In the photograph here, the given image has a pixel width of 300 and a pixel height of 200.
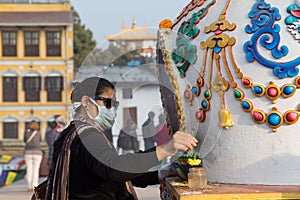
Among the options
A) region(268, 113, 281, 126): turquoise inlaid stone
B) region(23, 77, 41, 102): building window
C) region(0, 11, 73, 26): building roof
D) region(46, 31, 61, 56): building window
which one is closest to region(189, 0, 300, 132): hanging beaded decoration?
region(268, 113, 281, 126): turquoise inlaid stone

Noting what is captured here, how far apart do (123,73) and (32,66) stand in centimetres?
4274

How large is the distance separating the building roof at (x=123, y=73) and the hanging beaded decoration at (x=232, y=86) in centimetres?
44

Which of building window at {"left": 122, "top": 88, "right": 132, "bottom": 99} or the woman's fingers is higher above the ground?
building window at {"left": 122, "top": 88, "right": 132, "bottom": 99}

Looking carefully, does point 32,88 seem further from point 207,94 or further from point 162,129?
point 207,94

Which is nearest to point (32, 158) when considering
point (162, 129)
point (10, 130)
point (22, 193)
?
point (22, 193)

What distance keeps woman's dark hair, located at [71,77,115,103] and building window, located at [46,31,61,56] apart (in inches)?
1652

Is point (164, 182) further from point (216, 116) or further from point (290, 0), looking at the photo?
point (290, 0)

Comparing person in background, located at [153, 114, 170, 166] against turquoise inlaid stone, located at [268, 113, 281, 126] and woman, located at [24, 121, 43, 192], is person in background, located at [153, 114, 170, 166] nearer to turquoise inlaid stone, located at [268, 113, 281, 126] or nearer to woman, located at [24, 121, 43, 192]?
turquoise inlaid stone, located at [268, 113, 281, 126]

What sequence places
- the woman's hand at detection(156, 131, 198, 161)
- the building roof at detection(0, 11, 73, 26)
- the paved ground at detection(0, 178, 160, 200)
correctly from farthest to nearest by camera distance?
the building roof at detection(0, 11, 73, 26), the paved ground at detection(0, 178, 160, 200), the woman's hand at detection(156, 131, 198, 161)

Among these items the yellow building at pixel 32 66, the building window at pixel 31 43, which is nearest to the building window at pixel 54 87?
the yellow building at pixel 32 66

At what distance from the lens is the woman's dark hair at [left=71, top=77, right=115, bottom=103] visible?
15.9ft

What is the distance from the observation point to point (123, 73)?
5.17m

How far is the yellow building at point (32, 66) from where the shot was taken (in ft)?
152

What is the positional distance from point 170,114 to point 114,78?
84 cm
